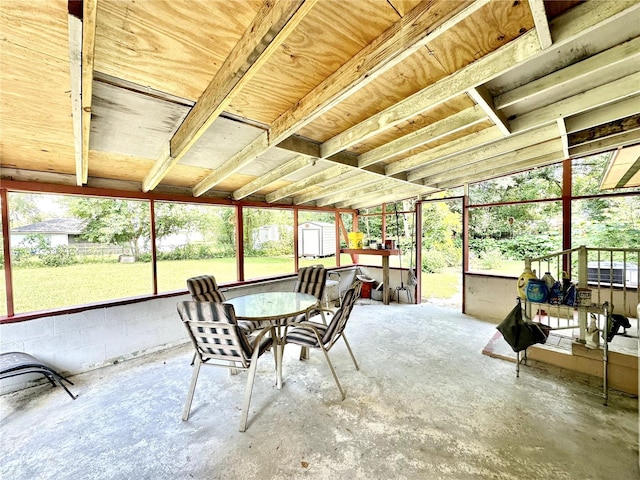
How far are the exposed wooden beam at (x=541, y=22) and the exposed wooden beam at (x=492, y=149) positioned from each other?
1.57 m

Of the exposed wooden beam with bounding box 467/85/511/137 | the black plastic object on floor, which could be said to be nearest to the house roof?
the black plastic object on floor

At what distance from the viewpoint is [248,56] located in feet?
3.87

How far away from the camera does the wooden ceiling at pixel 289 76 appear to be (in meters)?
1.14

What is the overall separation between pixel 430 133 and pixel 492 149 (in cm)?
137

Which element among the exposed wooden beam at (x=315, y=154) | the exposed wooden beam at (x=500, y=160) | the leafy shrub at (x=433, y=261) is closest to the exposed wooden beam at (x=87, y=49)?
the exposed wooden beam at (x=315, y=154)

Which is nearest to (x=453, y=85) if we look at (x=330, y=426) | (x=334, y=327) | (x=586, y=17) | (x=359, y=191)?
(x=586, y=17)

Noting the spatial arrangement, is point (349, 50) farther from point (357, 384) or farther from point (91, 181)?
point (91, 181)

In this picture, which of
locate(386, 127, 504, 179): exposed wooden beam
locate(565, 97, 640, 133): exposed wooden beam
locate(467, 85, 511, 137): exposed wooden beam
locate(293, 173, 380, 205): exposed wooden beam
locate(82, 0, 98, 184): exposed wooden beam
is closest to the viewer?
locate(82, 0, 98, 184): exposed wooden beam

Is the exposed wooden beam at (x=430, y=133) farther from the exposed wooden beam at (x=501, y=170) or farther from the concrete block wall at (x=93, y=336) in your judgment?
the concrete block wall at (x=93, y=336)

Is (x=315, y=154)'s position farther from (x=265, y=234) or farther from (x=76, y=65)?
(x=265, y=234)

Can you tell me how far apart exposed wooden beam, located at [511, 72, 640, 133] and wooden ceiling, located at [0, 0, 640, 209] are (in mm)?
12

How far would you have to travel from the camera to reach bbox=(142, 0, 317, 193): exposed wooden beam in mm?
991

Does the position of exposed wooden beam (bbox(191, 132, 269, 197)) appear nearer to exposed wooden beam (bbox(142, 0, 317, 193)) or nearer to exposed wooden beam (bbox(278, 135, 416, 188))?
exposed wooden beam (bbox(278, 135, 416, 188))

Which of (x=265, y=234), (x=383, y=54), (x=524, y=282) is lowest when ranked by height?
(x=524, y=282)
